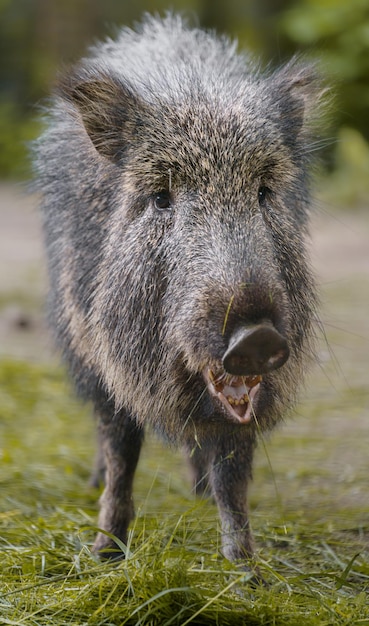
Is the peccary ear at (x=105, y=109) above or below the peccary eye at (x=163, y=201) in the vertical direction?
above

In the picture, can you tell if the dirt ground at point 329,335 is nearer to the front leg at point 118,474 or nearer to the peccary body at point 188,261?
the peccary body at point 188,261

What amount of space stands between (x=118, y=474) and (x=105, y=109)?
4.67 feet

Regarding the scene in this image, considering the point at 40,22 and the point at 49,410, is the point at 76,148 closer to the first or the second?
the point at 49,410

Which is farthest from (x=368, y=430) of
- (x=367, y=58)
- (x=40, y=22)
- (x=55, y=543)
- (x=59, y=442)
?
(x=40, y=22)

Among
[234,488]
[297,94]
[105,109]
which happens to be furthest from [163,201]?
[234,488]

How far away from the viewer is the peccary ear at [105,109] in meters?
3.71

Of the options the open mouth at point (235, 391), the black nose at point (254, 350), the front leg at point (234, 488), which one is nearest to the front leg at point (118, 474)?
the front leg at point (234, 488)

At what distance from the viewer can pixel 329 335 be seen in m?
7.56

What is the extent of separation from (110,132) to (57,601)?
1.63 metres

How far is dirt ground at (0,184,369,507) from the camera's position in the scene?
204 inches

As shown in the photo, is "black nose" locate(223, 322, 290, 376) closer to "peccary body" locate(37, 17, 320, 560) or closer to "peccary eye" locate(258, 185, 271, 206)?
"peccary body" locate(37, 17, 320, 560)

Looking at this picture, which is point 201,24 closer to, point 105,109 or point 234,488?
point 105,109

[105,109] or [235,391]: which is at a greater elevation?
[105,109]

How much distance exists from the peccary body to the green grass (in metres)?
0.26
